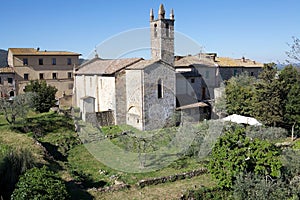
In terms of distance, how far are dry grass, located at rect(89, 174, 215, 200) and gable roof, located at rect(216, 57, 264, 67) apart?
2646cm

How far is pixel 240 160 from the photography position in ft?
43.1

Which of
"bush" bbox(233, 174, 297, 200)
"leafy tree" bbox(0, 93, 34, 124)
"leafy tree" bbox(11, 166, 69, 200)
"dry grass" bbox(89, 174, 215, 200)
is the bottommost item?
"dry grass" bbox(89, 174, 215, 200)

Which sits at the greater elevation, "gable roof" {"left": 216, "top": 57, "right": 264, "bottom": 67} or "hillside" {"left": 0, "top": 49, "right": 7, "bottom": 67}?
"hillside" {"left": 0, "top": 49, "right": 7, "bottom": 67}

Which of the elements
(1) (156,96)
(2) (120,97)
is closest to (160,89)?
(1) (156,96)

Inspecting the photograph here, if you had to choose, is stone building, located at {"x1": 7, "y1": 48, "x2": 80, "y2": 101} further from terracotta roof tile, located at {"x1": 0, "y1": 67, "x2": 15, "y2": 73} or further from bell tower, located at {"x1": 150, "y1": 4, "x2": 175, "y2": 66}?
bell tower, located at {"x1": 150, "y1": 4, "x2": 175, "y2": 66}

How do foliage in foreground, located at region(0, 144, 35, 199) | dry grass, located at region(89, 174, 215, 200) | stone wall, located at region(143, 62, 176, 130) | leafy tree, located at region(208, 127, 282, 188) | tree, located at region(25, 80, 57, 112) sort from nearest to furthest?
foliage in foreground, located at region(0, 144, 35, 199) < leafy tree, located at region(208, 127, 282, 188) < dry grass, located at region(89, 174, 215, 200) < stone wall, located at region(143, 62, 176, 130) < tree, located at region(25, 80, 57, 112)

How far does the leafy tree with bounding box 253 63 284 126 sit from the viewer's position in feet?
79.0

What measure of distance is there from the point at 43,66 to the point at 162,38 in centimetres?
2494

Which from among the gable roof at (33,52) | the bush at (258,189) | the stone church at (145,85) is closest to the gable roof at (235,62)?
the stone church at (145,85)

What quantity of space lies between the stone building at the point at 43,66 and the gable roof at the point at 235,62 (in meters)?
22.3

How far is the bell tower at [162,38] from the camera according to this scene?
2897cm

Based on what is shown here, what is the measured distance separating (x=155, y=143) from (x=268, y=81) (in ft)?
37.5

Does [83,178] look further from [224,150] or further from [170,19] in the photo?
[170,19]

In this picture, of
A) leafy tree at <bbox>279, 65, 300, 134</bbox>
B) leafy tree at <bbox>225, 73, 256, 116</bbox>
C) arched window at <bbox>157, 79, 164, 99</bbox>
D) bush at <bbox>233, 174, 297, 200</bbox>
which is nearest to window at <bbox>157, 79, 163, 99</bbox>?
arched window at <bbox>157, 79, 164, 99</bbox>
